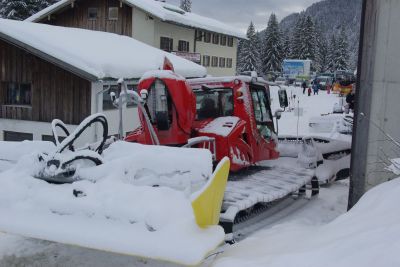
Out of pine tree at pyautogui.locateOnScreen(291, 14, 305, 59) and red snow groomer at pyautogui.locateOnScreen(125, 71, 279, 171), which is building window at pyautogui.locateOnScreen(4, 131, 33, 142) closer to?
red snow groomer at pyautogui.locateOnScreen(125, 71, 279, 171)

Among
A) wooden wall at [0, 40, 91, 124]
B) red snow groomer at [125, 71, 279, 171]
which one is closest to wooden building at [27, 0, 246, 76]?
wooden wall at [0, 40, 91, 124]

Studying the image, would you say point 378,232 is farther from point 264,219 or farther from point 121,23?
point 121,23

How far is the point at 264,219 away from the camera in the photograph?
774 cm

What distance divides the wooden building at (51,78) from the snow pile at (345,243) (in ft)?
39.0

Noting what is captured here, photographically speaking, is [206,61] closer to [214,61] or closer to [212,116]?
[214,61]

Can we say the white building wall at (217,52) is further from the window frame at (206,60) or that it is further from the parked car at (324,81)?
the parked car at (324,81)

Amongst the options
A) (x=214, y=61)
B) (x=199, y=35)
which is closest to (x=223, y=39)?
(x=214, y=61)

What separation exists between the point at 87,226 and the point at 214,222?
1.21 metres

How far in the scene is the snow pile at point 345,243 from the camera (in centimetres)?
363

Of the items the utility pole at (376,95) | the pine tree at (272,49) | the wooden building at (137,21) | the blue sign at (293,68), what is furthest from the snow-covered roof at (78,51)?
the pine tree at (272,49)

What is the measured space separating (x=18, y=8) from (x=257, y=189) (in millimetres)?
36129

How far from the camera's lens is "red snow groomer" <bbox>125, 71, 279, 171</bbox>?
7.34m

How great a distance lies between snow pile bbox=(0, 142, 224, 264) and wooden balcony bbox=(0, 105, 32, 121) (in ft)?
46.7

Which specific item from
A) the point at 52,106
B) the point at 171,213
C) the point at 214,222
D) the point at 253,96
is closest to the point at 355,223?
the point at 214,222
